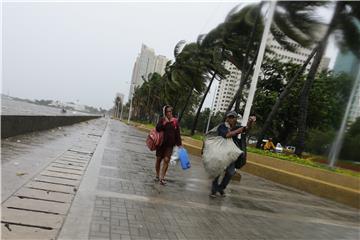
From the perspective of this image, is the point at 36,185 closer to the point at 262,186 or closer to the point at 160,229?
the point at 160,229

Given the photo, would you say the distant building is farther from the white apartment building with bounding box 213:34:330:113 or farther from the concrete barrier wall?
the concrete barrier wall

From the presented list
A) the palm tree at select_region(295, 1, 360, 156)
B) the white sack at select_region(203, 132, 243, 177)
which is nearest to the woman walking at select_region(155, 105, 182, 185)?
the white sack at select_region(203, 132, 243, 177)

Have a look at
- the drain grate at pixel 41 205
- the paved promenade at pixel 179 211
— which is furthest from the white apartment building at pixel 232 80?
the drain grate at pixel 41 205

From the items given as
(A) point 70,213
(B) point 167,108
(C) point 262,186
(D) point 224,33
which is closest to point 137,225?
(A) point 70,213

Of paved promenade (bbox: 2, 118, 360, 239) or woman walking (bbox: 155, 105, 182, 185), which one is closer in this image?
paved promenade (bbox: 2, 118, 360, 239)

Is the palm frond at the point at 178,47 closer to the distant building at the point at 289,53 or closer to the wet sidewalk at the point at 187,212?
the distant building at the point at 289,53

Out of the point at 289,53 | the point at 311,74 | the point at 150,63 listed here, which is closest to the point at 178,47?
the point at 289,53

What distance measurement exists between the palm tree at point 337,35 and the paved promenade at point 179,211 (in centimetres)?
629

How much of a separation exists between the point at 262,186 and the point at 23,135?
7.58 m

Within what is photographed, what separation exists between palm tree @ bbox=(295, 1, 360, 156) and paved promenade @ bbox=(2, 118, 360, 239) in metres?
6.29

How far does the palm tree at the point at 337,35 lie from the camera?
54.9 feet

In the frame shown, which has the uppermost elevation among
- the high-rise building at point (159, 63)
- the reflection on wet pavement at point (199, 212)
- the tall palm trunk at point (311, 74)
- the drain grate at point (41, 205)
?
the high-rise building at point (159, 63)

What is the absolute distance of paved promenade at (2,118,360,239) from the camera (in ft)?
17.2

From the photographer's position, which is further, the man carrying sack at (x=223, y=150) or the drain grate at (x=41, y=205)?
the man carrying sack at (x=223, y=150)
